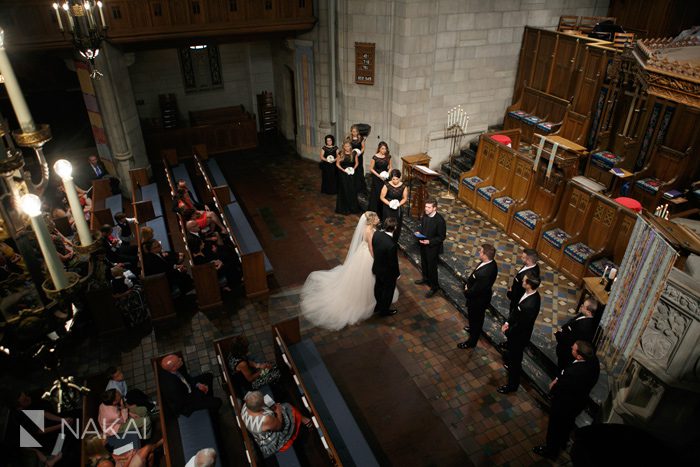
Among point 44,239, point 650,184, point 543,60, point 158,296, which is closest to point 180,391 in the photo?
point 158,296

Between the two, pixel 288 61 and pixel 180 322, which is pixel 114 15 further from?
pixel 180 322

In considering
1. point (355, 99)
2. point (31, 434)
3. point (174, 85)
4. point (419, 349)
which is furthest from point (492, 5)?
point (31, 434)

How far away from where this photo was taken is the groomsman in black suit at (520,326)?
543 cm

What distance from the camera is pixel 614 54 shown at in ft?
30.6

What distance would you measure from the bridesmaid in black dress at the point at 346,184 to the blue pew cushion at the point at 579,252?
169 inches

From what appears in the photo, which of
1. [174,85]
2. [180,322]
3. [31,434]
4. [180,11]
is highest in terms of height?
[180,11]

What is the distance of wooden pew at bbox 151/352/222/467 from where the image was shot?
5.12 meters

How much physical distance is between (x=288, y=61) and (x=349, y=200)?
5.25m

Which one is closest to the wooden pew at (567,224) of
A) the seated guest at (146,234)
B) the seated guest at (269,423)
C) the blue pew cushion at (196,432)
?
the seated guest at (269,423)

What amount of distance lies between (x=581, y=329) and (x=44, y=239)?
526cm

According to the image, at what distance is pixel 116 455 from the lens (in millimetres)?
5082

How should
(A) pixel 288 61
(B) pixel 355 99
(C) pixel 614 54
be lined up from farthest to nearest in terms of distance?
(A) pixel 288 61
(B) pixel 355 99
(C) pixel 614 54

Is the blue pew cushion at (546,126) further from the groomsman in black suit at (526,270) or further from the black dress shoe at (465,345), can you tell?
the black dress shoe at (465,345)

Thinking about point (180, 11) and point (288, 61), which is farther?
point (288, 61)
